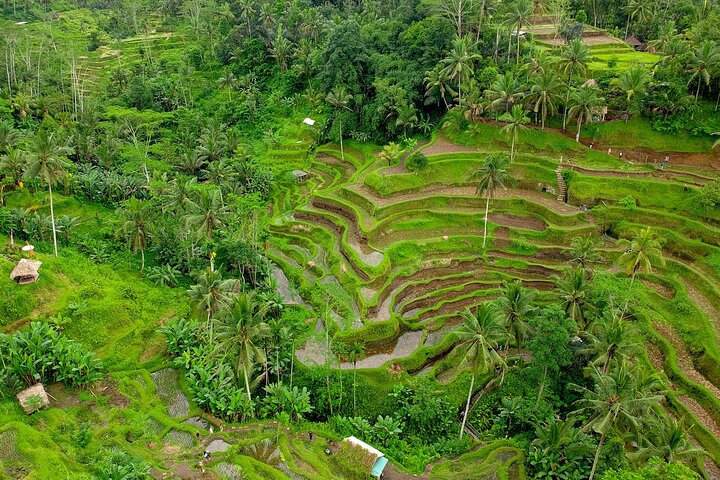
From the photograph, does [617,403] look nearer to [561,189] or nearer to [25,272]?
[561,189]

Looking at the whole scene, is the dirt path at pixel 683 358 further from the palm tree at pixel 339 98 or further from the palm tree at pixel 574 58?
the palm tree at pixel 339 98

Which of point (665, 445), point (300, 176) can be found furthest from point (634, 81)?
point (665, 445)

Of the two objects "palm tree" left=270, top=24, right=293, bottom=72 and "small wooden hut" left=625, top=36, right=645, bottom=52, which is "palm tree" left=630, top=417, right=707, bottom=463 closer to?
"small wooden hut" left=625, top=36, right=645, bottom=52

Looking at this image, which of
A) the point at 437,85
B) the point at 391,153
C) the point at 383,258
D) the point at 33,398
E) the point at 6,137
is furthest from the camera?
the point at 437,85

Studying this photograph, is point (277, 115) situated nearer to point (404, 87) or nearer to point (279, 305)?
point (404, 87)

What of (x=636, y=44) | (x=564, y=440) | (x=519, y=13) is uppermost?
(x=519, y=13)

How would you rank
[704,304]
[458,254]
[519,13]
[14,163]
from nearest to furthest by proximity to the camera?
[704,304]
[458,254]
[14,163]
[519,13]
